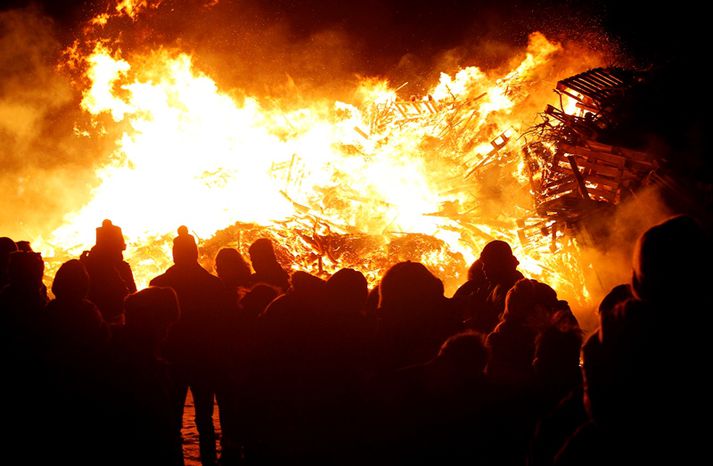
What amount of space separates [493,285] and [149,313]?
3.78m

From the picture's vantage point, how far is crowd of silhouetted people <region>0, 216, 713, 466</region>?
1931 mm

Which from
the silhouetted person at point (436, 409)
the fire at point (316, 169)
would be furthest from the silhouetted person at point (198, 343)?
the fire at point (316, 169)

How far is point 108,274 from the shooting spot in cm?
Result: 517

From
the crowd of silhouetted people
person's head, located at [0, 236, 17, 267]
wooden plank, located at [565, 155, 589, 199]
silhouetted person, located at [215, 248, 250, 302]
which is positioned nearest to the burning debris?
wooden plank, located at [565, 155, 589, 199]

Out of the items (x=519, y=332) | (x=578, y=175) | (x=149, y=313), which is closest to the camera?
(x=149, y=313)

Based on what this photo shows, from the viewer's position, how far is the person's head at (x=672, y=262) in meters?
1.91

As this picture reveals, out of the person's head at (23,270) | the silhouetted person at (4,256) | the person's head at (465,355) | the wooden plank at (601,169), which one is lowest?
the person's head at (465,355)

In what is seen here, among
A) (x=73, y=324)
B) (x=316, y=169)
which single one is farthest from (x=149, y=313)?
(x=316, y=169)

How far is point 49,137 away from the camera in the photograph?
14133mm

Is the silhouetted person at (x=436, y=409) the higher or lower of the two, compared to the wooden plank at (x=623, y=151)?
lower

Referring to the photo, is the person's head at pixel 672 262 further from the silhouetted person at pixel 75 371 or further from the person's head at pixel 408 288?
the silhouetted person at pixel 75 371

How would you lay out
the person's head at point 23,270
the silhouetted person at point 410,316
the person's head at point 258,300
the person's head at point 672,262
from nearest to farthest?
the person's head at point 672,262, the silhouetted person at point 410,316, the person's head at point 23,270, the person's head at point 258,300

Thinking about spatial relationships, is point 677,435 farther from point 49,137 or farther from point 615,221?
point 49,137

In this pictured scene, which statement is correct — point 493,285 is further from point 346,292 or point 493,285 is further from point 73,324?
point 73,324
